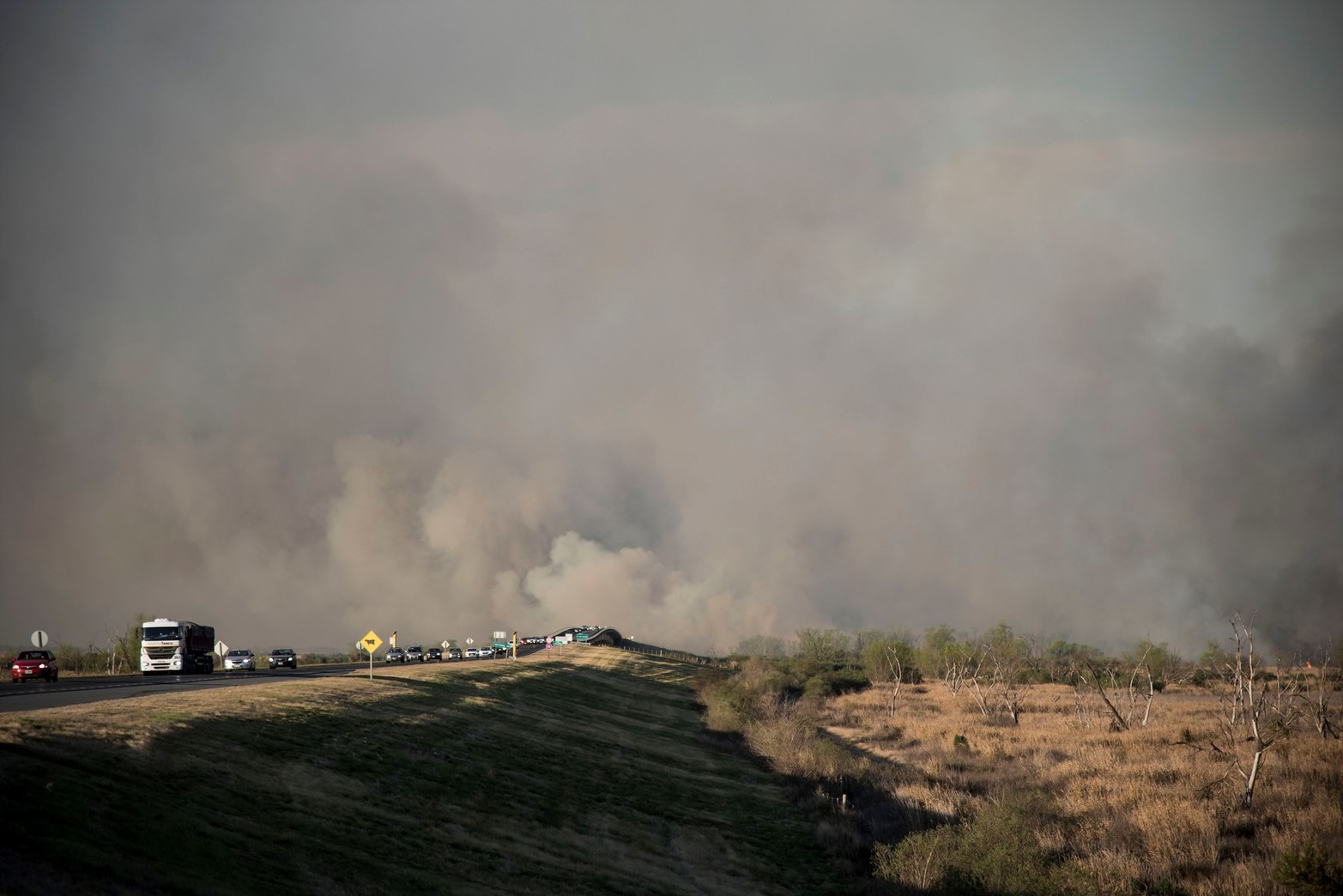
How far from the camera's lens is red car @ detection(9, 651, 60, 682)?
5925 cm

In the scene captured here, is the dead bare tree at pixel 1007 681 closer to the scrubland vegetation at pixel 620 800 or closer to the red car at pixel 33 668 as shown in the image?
the scrubland vegetation at pixel 620 800

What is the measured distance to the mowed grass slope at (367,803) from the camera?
17141 millimetres

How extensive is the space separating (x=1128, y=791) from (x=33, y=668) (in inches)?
2729

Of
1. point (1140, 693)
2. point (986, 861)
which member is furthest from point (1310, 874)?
point (1140, 693)

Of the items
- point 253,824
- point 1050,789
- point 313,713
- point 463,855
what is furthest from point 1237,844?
point 313,713

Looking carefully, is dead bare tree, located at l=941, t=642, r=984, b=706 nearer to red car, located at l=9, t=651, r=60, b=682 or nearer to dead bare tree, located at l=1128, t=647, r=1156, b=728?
dead bare tree, located at l=1128, t=647, r=1156, b=728

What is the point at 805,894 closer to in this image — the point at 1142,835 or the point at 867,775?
the point at 1142,835

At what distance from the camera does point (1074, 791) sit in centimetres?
4103

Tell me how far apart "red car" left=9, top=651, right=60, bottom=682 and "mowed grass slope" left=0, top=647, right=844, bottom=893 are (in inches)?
1050

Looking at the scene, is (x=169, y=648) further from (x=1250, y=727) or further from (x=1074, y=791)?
(x=1250, y=727)

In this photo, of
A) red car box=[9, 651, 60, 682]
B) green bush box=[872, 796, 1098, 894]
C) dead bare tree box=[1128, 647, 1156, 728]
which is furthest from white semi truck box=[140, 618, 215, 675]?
dead bare tree box=[1128, 647, 1156, 728]

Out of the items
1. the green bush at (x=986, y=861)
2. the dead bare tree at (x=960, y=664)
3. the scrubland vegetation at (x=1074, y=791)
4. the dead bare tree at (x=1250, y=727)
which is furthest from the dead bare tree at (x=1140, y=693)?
the green bush at (x=986, y=861)

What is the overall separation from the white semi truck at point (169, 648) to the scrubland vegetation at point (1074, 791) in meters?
45.9

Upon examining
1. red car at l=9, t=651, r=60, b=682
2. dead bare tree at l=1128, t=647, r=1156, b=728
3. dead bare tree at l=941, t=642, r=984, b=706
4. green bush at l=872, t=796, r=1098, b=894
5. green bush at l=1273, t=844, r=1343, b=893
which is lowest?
dead bare tree at l=941, t=642, r=984, b=706
